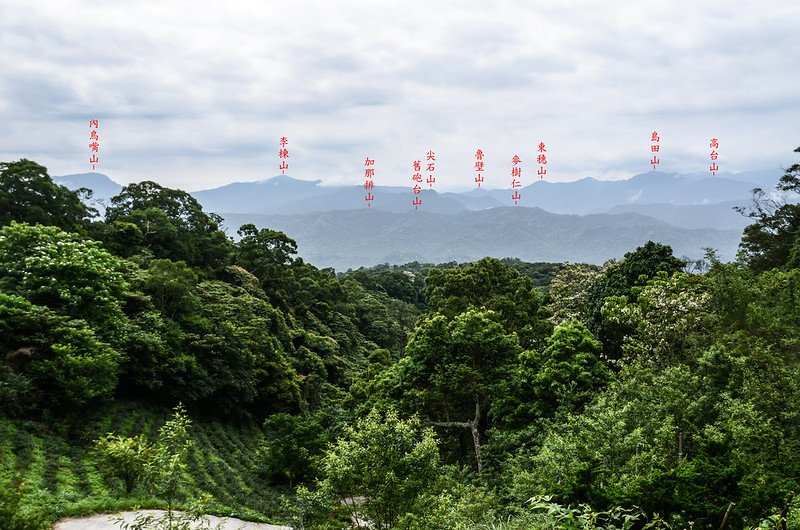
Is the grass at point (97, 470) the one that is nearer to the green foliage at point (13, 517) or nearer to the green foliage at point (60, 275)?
the green foliage at point (13, 517)

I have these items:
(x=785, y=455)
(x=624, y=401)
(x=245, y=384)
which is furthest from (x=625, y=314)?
(x=245, y=384)

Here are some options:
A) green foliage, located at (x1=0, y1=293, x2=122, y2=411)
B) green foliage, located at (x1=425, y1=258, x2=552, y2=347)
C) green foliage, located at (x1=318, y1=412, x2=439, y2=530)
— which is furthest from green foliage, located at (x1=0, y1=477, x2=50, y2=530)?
green foliage, located at (x1=425, y1=258, x2=552, y2=347)

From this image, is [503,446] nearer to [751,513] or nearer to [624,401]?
[624,401]

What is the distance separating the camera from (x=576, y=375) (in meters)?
16.9

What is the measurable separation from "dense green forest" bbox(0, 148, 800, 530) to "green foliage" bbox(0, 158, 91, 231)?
0.11 metres

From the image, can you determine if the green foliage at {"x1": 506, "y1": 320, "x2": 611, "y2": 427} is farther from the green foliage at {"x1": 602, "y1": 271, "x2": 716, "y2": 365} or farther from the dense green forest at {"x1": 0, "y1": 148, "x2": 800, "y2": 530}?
the green foliage at {"x1": 602, "y1": 271, "x2": 716, "y2": 365}

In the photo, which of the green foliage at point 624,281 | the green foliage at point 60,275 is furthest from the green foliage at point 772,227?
the green foliage at point 60,275

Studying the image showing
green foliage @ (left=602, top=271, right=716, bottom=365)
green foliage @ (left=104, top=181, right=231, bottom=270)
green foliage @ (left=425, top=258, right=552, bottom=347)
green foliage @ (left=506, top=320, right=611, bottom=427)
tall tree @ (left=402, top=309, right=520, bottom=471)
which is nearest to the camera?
green foliage @ (left=602, top=271, right=716, bottom=365)

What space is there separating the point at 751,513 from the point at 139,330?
2162 cm

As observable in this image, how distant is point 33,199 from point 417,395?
23915 millimetres

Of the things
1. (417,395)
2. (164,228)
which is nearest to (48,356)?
(417,395)

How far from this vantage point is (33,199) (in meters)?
28.1

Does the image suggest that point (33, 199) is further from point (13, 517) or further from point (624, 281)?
point (624, 281)

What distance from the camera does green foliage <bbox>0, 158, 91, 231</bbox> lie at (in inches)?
1070
